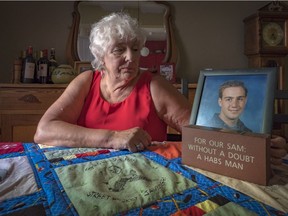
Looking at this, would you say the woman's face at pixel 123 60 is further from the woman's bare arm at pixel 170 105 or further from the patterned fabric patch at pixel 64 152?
the patterned fabric patch at pixel 64 152

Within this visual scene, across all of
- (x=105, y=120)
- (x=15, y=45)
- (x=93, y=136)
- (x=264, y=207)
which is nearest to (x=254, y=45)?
(x=105, y=120)

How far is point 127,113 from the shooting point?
1.01m

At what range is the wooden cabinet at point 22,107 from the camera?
5.85ft

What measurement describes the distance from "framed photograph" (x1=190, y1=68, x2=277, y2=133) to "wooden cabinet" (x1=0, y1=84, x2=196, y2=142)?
1514 mm

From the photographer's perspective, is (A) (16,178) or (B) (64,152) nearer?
(A) (16,178)

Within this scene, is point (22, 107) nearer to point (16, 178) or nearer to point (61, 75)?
point (61, 75)

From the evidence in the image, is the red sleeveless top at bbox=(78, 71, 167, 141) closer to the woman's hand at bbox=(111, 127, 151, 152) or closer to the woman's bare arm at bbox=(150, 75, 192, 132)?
the woman's bare arm at bbox=(150, 75, 192, 132)

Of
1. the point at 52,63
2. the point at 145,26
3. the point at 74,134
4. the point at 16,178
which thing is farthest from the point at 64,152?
the point at 145,26

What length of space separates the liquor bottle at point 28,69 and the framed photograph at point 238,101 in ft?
5.74

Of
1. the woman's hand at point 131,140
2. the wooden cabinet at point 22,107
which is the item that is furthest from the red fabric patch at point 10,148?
the wooden cabinet at point 22,107

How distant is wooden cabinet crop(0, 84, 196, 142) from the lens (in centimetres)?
178

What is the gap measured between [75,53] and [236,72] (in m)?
1.97

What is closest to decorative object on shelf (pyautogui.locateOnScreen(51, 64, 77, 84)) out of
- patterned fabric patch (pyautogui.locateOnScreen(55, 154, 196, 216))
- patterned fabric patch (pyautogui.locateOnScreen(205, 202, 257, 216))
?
patterned fabric patch (pyautogui.locateOnScreen(55, 154, 196, 216))

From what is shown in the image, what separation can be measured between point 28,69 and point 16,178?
5.50 feet
